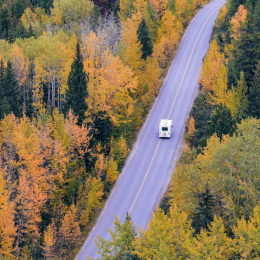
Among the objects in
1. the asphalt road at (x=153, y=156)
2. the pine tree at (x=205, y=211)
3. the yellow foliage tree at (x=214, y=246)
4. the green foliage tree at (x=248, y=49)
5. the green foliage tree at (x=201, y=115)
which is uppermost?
the green foliage tree at (x=248, y=49)

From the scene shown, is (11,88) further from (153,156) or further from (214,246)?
(214,246)

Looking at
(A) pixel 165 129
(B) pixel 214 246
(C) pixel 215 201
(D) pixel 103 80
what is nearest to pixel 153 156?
(A) pixel 165 129

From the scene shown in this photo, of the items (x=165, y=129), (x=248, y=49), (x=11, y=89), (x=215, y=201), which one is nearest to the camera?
(x=215, y=201)

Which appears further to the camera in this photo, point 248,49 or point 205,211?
point 248,49

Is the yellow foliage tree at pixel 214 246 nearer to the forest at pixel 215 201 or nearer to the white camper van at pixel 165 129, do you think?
the forest at pixel 215 201

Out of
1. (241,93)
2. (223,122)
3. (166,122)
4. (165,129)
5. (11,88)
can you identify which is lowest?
(165,129)

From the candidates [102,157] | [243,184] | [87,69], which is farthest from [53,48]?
[243,184]

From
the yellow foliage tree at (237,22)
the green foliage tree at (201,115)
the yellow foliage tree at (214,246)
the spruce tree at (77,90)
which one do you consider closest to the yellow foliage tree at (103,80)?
the spruce tree at (77,90)
